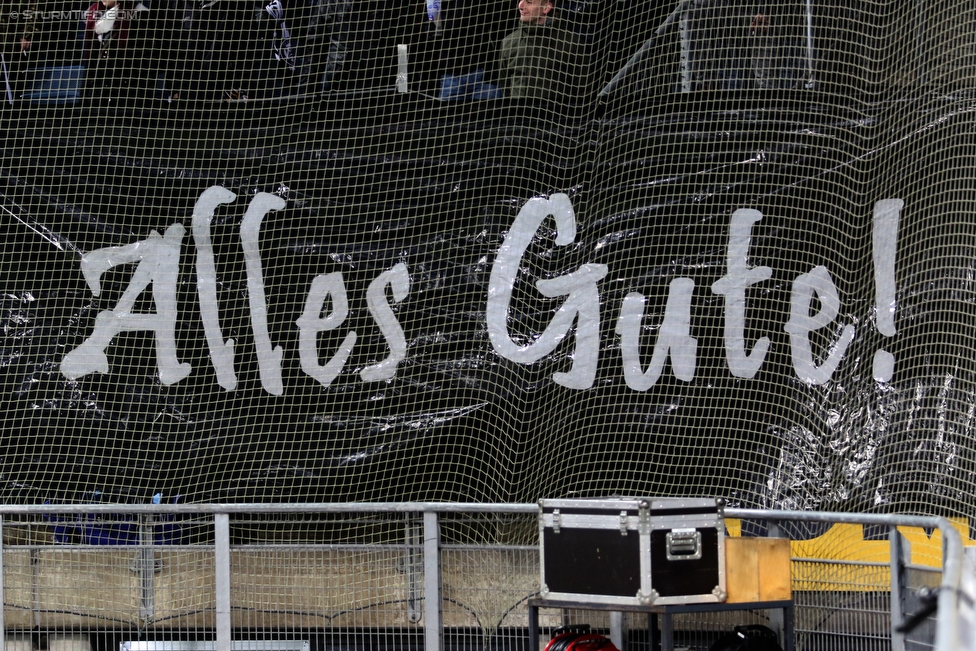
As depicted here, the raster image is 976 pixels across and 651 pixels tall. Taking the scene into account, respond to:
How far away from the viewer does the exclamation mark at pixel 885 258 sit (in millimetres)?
6731

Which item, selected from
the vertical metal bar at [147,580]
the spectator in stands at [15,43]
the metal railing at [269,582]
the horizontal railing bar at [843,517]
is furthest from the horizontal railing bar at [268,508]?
the spectator in stands at [15,43]

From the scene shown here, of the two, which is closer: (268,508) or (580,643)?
(580,643)

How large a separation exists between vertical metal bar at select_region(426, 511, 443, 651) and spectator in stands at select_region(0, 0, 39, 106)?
3.57 metres

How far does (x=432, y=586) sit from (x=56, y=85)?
12.1ft

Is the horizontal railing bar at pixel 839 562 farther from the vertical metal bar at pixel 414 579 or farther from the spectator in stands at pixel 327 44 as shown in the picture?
the spectator in stands at pixel 327 44

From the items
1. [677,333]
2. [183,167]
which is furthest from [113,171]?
[677,333]

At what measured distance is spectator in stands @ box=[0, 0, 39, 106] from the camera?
743 cm

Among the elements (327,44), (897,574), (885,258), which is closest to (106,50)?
(327,44)

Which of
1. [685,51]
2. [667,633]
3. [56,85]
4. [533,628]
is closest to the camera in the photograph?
[667,633]

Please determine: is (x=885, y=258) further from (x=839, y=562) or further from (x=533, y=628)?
(x=533, y=628)

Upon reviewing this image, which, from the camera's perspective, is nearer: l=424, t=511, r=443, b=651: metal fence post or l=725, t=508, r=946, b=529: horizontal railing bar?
l=725, t=508, r=946, b=529: horizontal railing bar

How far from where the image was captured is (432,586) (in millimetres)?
6535

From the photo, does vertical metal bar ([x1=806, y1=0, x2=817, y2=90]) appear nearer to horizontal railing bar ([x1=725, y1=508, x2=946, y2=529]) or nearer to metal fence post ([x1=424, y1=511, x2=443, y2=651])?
horizontal railing bar ([x1=725, y1=508, x2=946, y2=529])

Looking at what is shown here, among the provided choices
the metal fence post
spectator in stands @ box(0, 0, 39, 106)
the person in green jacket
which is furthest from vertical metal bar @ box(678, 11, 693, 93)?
spectator in stands @ box(0, 0, 39, 106)
